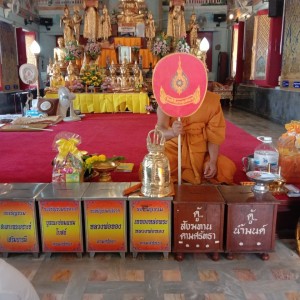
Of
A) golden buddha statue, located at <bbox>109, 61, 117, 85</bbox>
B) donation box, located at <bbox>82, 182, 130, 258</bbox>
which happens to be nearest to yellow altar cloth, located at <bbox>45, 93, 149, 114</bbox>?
golden buddha statue, located at <bbox>109, 61, 117, 85</bbox>

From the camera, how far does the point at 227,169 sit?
7.45 feet

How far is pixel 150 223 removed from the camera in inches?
A: 66.7

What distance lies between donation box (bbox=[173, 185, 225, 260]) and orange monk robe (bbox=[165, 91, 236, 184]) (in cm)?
52

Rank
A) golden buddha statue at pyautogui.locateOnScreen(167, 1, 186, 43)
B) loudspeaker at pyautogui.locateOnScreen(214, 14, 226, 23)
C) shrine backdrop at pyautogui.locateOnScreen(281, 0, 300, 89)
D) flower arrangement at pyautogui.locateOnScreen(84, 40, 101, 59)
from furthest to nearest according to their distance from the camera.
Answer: loudspeaker at pyautogui.locateOnScreen(214, 14, 226, 23) < golden buddha statue at pyautogui.locateOnScreen(167, 1, 186, 43) < flower arrangement at pyautogui.locateOnScreen(84, 40, 101, 59) < shrine backdrop at pyautogui.locateOnScreen(281, 0, 300, 89)

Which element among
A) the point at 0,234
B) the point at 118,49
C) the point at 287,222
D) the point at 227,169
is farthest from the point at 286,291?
the point at 118,49

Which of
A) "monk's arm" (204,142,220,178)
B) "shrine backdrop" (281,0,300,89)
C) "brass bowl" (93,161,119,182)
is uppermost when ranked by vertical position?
"shrine backdrop" (281,0,300,89)

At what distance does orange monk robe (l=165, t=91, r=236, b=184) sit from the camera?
6.80 feet

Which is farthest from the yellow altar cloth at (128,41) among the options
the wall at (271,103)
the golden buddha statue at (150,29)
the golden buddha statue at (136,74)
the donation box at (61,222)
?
the donation box at (61,222)

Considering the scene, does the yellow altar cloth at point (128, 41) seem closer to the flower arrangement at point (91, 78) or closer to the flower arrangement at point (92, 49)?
the flower arrangement at point (92, 49)

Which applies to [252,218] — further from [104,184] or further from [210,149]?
[104,184]

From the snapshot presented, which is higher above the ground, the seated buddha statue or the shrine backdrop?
the shrine backdrop

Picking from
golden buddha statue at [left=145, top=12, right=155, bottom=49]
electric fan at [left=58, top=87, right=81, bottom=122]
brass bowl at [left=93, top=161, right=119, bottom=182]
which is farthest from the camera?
golden buddha statue at [left=145, top=12, right=155, bottom=49]

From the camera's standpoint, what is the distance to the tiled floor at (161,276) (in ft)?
4.73

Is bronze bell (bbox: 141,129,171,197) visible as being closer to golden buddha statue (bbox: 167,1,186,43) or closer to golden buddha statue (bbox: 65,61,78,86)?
golden buddha statue (bbox: 65,61,78,86)
